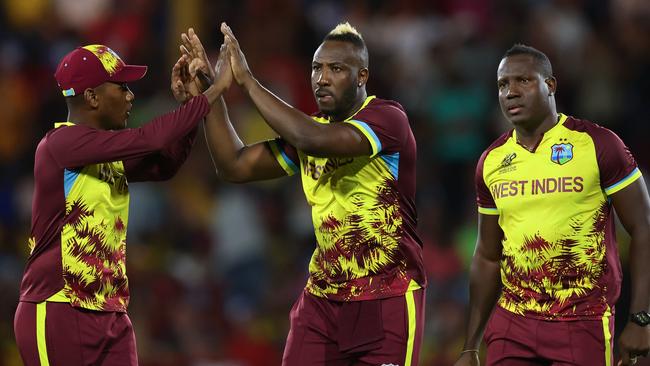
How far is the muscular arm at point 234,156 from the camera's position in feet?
19.6

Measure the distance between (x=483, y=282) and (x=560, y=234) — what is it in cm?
53

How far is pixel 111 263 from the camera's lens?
546 centimetres

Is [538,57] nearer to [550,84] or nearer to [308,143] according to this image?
[550,84]

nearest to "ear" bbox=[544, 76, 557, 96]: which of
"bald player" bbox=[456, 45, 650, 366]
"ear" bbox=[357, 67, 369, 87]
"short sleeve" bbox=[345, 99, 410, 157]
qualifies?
"bald player" bbox=[456, 45, 650, 366]

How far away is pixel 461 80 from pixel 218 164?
5.09 m

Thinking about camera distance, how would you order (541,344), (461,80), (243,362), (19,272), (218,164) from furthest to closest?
(461,80)
(19,272)
(243,362)
(218,164)
(541,344)

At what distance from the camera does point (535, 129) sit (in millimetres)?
5668

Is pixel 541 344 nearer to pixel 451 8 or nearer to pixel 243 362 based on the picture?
pixel 243 362

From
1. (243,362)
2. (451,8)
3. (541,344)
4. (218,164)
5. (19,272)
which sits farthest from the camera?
(451,8)

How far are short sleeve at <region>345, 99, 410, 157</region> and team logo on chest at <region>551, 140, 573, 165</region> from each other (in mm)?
687

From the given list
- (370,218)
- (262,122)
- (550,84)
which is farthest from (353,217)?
(262,122)

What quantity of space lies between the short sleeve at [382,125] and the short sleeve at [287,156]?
1.42 ft

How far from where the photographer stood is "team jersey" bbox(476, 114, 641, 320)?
5445 mm

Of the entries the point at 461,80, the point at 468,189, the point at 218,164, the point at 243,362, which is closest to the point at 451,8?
the point at 461,80
